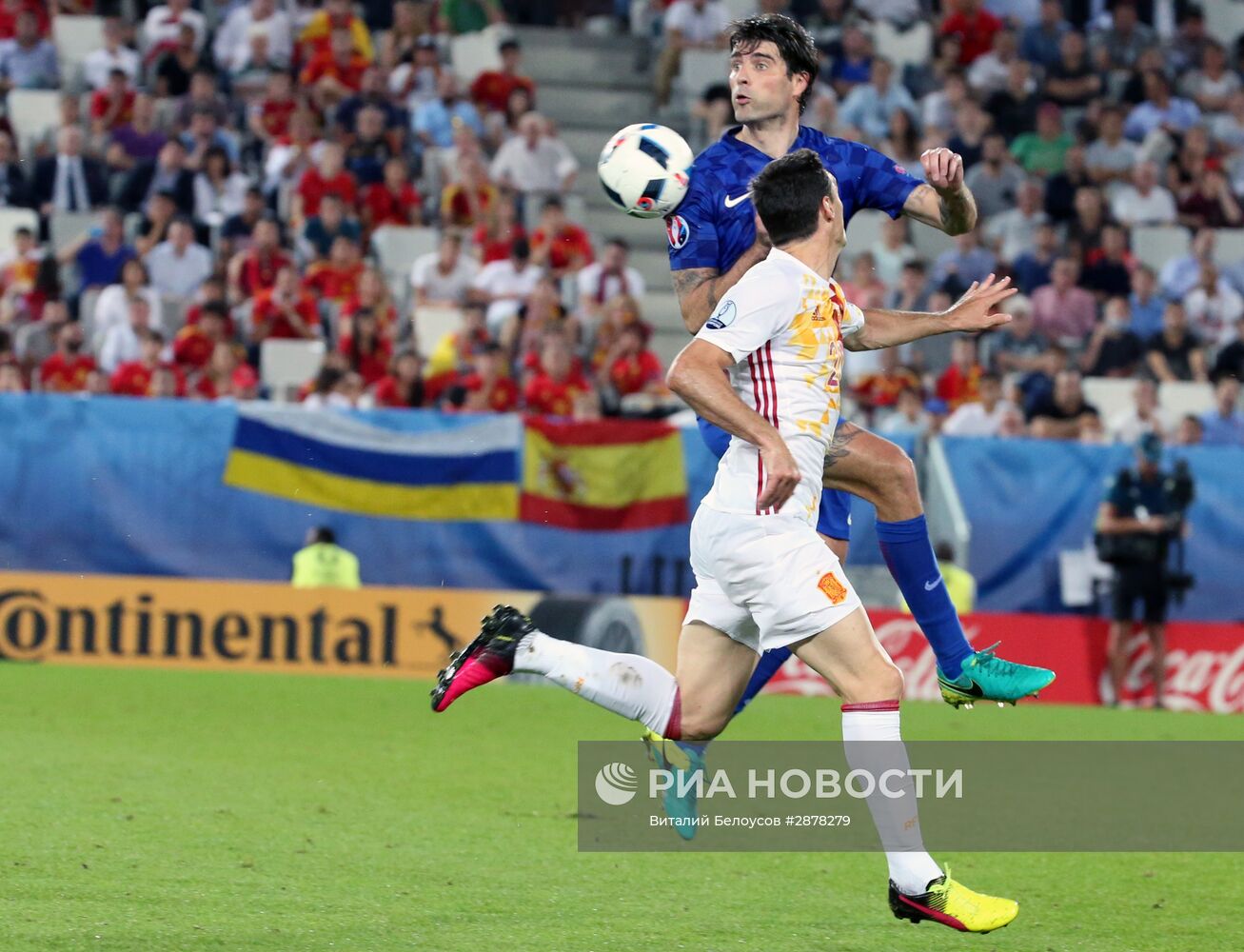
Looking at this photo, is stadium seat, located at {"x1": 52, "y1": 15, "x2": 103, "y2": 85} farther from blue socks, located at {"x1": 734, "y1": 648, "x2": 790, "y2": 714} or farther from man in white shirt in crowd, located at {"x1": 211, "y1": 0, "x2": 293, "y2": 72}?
blue socks, located at {"x1": 734, "y1": 648, "x2": 790, "y2": 714}

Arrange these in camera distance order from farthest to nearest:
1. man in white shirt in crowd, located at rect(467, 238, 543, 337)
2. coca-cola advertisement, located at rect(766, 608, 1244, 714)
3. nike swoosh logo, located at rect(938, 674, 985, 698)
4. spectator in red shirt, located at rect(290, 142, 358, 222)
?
spectator in red shirt, located at rect(290, 142, 358, 222) < man in white shirt in crowd, located at rect(467, 238, 543, 337) < coca-cola advertisement, located at rect(766, 608, 1244, 714) < nike swoosh logo, located at rect(938, 674, 985, 698)

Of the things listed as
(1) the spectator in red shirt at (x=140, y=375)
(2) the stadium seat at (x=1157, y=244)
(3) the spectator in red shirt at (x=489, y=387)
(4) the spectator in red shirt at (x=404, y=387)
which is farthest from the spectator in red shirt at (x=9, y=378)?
(2) the stadium seat at (x=1157, y=244)

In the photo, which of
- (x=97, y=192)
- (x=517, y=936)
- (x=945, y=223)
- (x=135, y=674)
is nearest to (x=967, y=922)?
(x=517, y=936)

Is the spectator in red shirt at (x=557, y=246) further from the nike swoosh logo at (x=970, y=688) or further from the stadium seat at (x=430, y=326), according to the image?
the nike swoosh logo at (x=970, y=688)

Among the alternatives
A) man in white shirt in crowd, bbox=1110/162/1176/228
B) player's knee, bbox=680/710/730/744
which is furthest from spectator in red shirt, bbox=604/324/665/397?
player's knee, bbox=680/710/730/744

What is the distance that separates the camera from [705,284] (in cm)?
710

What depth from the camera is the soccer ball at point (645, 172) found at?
7098 mm

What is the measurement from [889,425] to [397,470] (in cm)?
388

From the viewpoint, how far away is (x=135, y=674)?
562 inches

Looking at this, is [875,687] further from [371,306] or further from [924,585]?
[371,306]

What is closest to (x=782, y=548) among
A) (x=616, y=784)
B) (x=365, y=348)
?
(x=616, y=784)

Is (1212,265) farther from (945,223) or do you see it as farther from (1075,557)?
(945,223)

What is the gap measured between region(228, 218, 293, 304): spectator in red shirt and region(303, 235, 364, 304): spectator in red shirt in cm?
32

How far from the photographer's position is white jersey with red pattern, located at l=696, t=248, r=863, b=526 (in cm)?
609
